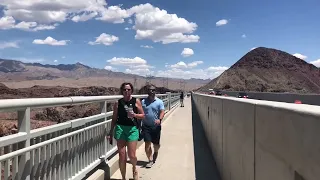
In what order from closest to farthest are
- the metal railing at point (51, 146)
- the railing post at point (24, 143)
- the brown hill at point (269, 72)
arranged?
the metal railing at point (51, 146) < the railing post at point (24, 143) < the brown hill at point (269, 72)

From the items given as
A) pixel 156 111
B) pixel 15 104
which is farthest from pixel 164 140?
pixel 15 104

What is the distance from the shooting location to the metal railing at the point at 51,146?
3.92 meters

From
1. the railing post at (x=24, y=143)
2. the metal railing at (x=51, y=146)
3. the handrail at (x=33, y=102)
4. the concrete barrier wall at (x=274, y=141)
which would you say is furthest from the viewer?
the railing post at (x=24, y=143)

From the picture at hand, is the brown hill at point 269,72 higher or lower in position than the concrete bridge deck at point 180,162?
higher

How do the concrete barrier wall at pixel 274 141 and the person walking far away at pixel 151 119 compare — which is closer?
the concrete barrier wall at pixel 274 141

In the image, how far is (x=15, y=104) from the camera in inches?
151

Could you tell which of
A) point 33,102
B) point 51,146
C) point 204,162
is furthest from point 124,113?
point 204,162

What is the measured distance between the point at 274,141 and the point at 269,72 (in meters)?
155

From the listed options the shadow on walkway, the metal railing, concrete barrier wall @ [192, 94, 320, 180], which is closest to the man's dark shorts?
the shadow on walkway

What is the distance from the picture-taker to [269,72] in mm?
153250

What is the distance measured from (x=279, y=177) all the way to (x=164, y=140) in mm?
10230

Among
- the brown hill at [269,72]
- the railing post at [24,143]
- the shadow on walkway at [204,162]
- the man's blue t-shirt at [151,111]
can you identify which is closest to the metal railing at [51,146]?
the railing post at [24,143]

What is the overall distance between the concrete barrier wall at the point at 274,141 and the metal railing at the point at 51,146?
2.30m

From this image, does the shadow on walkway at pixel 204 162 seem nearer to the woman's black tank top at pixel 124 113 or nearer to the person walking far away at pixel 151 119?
the person walking far away at pixel 151 119
